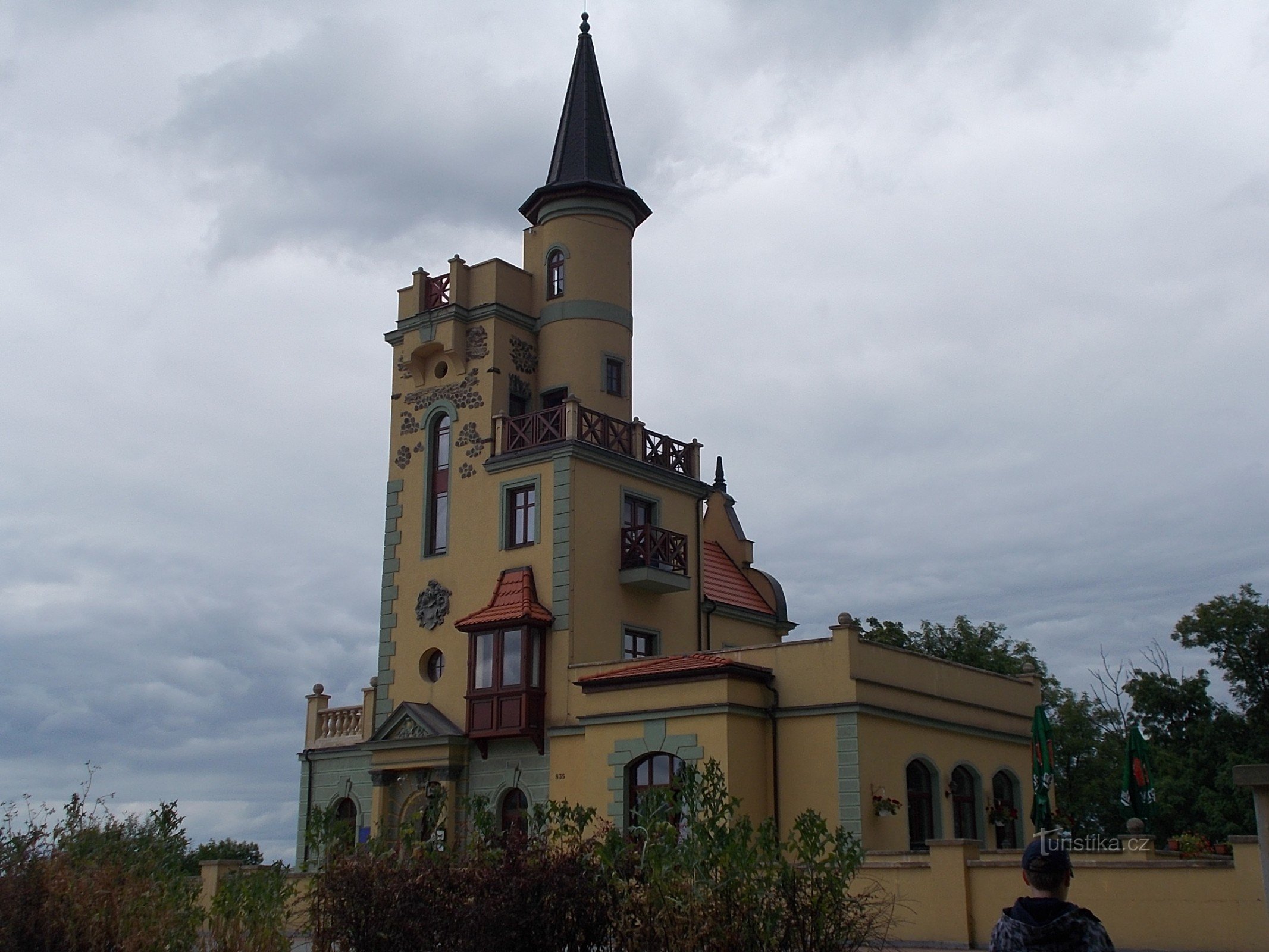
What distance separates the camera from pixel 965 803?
2653 cm

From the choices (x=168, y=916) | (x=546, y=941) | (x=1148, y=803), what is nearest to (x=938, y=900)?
(x=1148, y=803)

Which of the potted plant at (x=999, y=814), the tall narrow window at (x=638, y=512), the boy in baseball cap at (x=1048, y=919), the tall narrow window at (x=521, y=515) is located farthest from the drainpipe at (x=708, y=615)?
the boy in baseball cap at (x=1048, y=919)

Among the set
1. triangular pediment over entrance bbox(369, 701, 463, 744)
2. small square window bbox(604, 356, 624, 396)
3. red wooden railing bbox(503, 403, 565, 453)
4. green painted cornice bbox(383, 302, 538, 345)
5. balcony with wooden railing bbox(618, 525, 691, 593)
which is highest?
green painted cornice bbox(383, 302, 538, 345)

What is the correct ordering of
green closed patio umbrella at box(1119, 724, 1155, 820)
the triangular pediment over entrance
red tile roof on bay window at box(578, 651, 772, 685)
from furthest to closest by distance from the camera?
1. the triangular pediment over entrance
2. red tile roof on bay window at box(578, 651, 772, 685)
3. green closed patio umbrella at box(1119, 724, 1155, 820)

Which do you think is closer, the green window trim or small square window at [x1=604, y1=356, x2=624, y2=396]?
the green window trim

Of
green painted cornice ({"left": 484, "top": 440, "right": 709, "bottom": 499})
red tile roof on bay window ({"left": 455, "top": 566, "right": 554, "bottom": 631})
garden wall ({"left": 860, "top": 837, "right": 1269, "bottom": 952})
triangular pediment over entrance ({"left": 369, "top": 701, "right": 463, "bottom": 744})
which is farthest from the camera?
green painted cornice ({"left": 484, "top": 440, "right": 709, "bottom": 499})

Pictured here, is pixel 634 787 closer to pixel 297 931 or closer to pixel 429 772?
pixel 429 772

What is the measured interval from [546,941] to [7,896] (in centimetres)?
622

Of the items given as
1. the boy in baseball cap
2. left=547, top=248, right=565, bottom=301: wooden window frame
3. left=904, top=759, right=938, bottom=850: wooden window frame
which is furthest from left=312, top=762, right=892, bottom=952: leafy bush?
left=547, top=248, right=565, bottom=301: wooden window frame

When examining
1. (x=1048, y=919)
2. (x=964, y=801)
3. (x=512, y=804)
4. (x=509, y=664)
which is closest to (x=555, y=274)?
(x=509, y=664)

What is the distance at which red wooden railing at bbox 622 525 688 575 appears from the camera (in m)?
28.3

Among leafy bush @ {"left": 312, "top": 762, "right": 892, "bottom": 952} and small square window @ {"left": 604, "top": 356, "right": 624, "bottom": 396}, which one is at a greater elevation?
small square window @ {"left": 604, "top": 356, "right": 624, "bottom": 396}

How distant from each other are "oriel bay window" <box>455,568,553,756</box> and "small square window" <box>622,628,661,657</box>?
7.47 ft

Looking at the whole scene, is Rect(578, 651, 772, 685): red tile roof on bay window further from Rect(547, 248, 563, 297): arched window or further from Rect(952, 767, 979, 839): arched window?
Rect(547, 248, 563, 297): arched window
